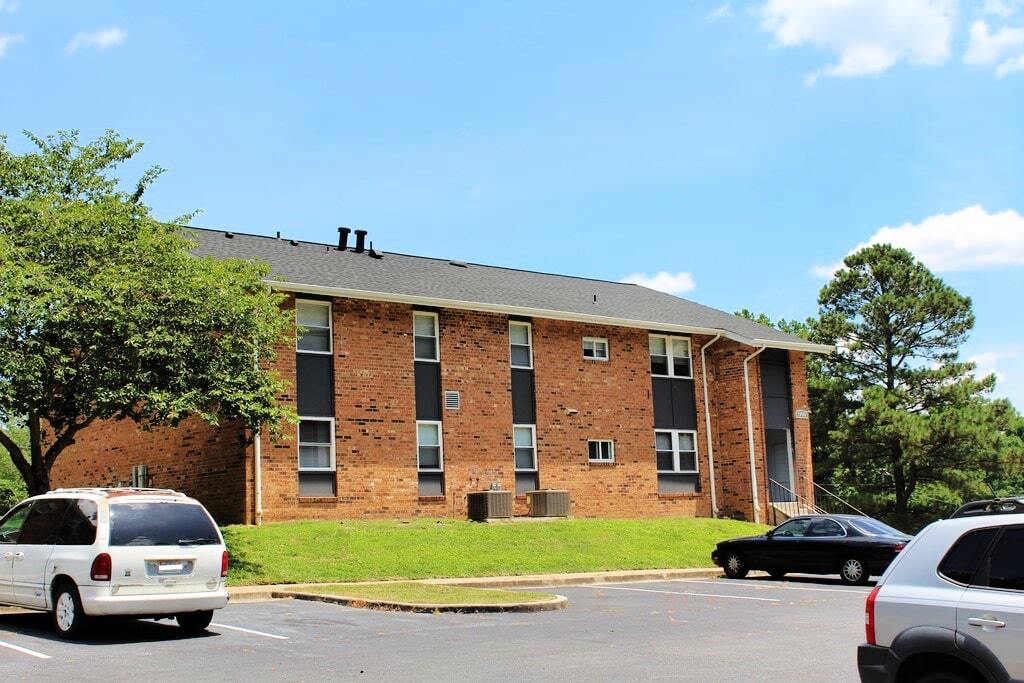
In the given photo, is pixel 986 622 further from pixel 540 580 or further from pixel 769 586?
pixel 540 580

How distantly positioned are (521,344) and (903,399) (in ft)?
63.6

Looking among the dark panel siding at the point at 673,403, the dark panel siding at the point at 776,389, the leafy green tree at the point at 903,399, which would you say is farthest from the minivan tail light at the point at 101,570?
the leafy green tree at the point at 903,399

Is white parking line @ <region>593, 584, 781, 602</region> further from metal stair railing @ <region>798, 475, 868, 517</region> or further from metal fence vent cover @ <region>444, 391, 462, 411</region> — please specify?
metal stair railing @ <region>798, 475, 868, 517</region>

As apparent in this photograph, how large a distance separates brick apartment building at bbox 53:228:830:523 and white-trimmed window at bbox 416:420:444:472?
37 mm

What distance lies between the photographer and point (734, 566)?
22.4 meters

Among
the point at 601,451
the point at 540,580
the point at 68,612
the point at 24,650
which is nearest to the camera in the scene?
the point at 24,650

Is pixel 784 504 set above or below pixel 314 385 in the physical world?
below

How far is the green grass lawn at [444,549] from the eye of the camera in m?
20.4

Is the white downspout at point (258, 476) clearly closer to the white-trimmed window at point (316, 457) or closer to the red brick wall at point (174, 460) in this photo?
the red brick wall at point (174, 460)

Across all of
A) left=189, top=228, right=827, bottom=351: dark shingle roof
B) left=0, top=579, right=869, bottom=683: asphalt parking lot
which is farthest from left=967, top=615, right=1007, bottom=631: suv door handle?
left=189, top=228, right=827, bottom=351: dark shingle roof

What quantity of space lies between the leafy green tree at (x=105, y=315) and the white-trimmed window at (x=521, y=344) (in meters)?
Answer: 9.28

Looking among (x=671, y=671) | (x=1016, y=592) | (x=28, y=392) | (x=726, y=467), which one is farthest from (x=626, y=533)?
(x=1016, y=592)

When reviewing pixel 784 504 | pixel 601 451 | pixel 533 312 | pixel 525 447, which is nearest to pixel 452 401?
pixel 525 447

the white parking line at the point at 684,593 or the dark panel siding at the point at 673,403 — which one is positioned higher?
the dark panel siding at the point at 673,403
